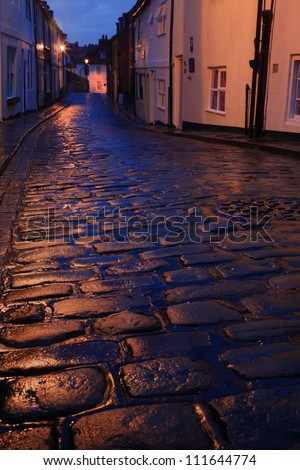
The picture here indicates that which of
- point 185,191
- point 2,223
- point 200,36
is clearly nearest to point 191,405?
point 2,223

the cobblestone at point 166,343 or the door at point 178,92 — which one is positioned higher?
the door at point 178,92

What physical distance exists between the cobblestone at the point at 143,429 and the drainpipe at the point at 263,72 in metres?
13.0

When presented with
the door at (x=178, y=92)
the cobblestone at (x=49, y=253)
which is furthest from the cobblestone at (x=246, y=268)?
the door at (x=178, y=92)

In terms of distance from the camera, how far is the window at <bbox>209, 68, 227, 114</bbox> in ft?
58.2

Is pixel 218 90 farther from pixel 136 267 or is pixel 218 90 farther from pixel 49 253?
pixel 136 267

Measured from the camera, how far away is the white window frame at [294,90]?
13.4 m

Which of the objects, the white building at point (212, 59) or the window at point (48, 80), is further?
the window at point (48, 80)

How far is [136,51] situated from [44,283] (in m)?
31.6

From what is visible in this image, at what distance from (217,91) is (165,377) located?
54.2 ft

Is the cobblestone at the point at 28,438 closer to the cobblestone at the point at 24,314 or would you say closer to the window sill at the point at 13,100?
the cobblestone at the point at 24,314

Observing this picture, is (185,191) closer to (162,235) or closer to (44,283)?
(162,235)

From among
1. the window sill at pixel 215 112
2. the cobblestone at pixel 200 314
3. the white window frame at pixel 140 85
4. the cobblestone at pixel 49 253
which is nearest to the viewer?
the cobblestone at pixel 200 314

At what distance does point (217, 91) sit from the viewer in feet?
59.4

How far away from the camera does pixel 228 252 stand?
4.80 meters
